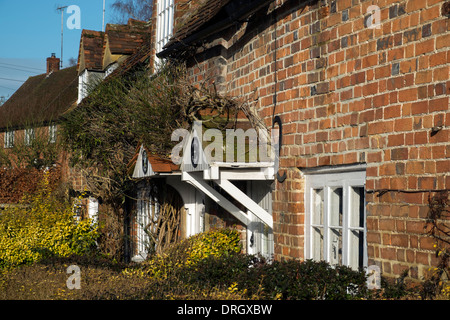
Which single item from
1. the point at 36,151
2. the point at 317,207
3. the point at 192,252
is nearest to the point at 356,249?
the point at 317,207

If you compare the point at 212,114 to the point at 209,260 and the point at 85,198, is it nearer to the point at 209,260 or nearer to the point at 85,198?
the point at 209,260

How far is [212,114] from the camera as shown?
311 inches

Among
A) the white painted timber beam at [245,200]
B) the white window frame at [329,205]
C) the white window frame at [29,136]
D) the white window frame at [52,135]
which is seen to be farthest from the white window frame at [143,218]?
the white window frame at [29,136]

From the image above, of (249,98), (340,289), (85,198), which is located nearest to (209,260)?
(340,289)

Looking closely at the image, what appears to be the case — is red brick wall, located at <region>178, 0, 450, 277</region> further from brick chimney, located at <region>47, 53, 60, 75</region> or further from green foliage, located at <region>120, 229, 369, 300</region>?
brick chimney, located at <region>47, 53, 60, 75</region>

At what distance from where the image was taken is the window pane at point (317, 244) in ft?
21.5

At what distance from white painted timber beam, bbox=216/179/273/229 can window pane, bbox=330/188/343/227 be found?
1.16 metres

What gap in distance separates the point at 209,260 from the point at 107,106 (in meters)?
6.13

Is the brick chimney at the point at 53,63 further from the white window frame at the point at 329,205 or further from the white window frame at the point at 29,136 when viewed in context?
the white window frame at the point at 329,205

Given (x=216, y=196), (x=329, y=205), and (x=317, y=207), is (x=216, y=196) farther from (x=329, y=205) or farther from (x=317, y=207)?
(x=329, y=205)

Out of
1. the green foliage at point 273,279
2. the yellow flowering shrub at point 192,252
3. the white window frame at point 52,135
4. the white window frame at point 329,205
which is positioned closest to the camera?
the green foliage at point 273,279

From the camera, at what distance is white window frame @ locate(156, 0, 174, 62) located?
11.3 meters

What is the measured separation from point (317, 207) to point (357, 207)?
774 mm

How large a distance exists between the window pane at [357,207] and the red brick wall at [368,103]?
334 millimetres
